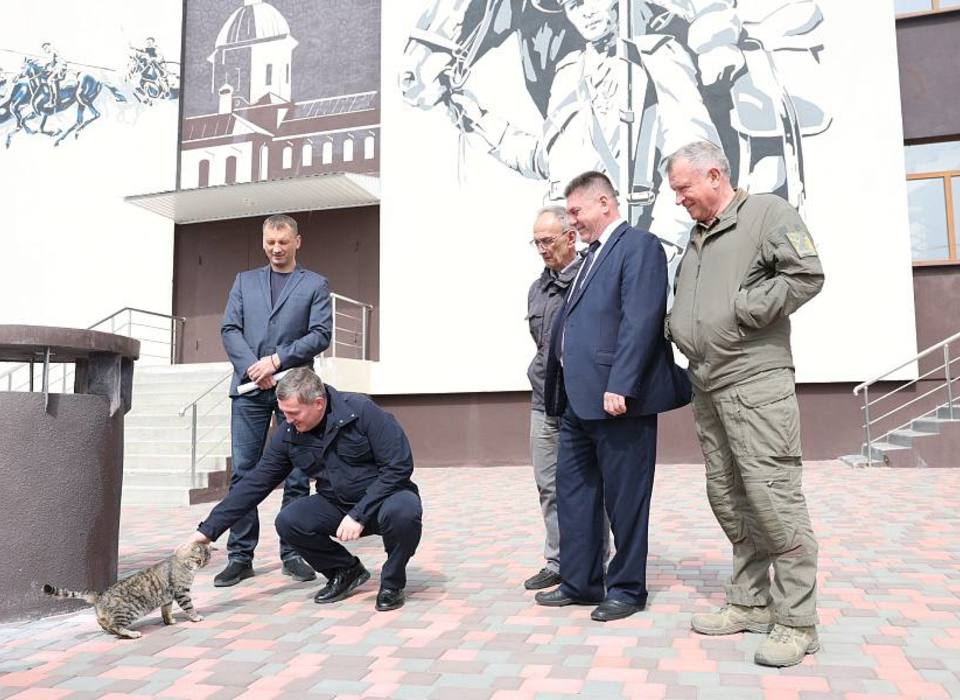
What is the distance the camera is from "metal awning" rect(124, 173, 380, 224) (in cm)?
1238

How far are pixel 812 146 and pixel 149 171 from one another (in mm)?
11447

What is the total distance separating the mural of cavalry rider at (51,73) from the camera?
1506 cm

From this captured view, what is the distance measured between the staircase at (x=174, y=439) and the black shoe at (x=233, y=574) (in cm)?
409

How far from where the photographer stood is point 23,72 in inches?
603

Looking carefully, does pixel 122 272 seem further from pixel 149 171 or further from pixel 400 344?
pixel 400 344

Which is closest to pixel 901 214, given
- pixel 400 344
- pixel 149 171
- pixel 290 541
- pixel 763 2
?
pixel 763 2

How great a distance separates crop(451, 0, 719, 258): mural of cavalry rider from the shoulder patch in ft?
29.3

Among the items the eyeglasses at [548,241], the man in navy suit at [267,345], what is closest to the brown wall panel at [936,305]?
the eyeglasses at [548,241]

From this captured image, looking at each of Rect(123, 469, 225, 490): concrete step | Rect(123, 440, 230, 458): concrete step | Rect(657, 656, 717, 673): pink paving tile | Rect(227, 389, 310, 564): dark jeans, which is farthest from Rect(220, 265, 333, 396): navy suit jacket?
Rect(123, 440, 230, 458): concrete step

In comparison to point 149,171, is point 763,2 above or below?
above

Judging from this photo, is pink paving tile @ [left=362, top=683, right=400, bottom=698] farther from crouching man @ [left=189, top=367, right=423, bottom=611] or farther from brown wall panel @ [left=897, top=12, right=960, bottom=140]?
brown wall panel @ [left=897, top=12, right=960, bottom=140]

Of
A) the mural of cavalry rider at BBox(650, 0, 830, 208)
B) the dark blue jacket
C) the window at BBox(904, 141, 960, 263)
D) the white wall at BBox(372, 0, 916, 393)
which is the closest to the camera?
the dark blue jacket

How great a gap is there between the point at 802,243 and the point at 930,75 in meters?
11.4

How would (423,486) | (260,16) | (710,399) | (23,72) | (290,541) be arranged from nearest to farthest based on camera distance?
1. (710,399)
2. (290,541)
3. (423,486)
4. (260,16)
5. (23,72)
